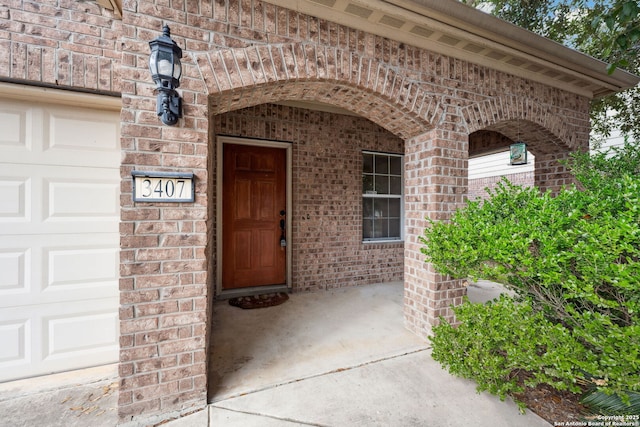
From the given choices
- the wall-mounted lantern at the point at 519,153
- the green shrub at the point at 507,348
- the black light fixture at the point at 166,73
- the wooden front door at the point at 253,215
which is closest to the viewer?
the green shrub at the point at 507,348

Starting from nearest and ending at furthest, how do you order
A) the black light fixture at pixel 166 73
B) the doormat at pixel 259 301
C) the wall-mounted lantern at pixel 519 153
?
the black light fixture at pixel 166 73 < the wall-mounted lantern at pixel 519 153 < the doormat at pixel 259 301

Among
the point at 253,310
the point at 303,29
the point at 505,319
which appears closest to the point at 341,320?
the point at 253,310

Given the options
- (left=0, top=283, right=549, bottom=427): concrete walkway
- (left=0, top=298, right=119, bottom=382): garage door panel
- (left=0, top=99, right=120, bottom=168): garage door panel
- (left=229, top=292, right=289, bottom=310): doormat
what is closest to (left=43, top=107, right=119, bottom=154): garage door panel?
(left=0, top=99, right=120, bottom=168): garage door panel

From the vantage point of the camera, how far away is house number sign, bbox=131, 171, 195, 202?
1655mm

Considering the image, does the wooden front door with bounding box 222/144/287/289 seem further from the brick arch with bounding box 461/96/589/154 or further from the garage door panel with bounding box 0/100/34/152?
the brick arch with bounding box 461/96/589/154

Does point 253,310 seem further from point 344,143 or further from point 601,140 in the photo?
point 601,140

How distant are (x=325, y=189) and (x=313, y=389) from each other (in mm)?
2789

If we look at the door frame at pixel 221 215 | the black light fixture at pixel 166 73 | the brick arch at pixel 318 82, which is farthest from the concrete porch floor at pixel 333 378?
the brick arch at pixel 318 82

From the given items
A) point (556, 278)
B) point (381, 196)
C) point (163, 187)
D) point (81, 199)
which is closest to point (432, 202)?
point (556, 278)

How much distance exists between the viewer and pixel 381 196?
4730 millimetres

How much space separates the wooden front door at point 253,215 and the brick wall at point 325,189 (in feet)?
0.77

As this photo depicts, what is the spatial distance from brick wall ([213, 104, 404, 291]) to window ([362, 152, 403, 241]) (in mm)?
202

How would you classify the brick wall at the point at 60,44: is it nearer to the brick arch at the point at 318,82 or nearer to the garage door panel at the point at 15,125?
the garage door panel at the point at 15,125

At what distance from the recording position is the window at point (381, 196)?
4.62 metres
